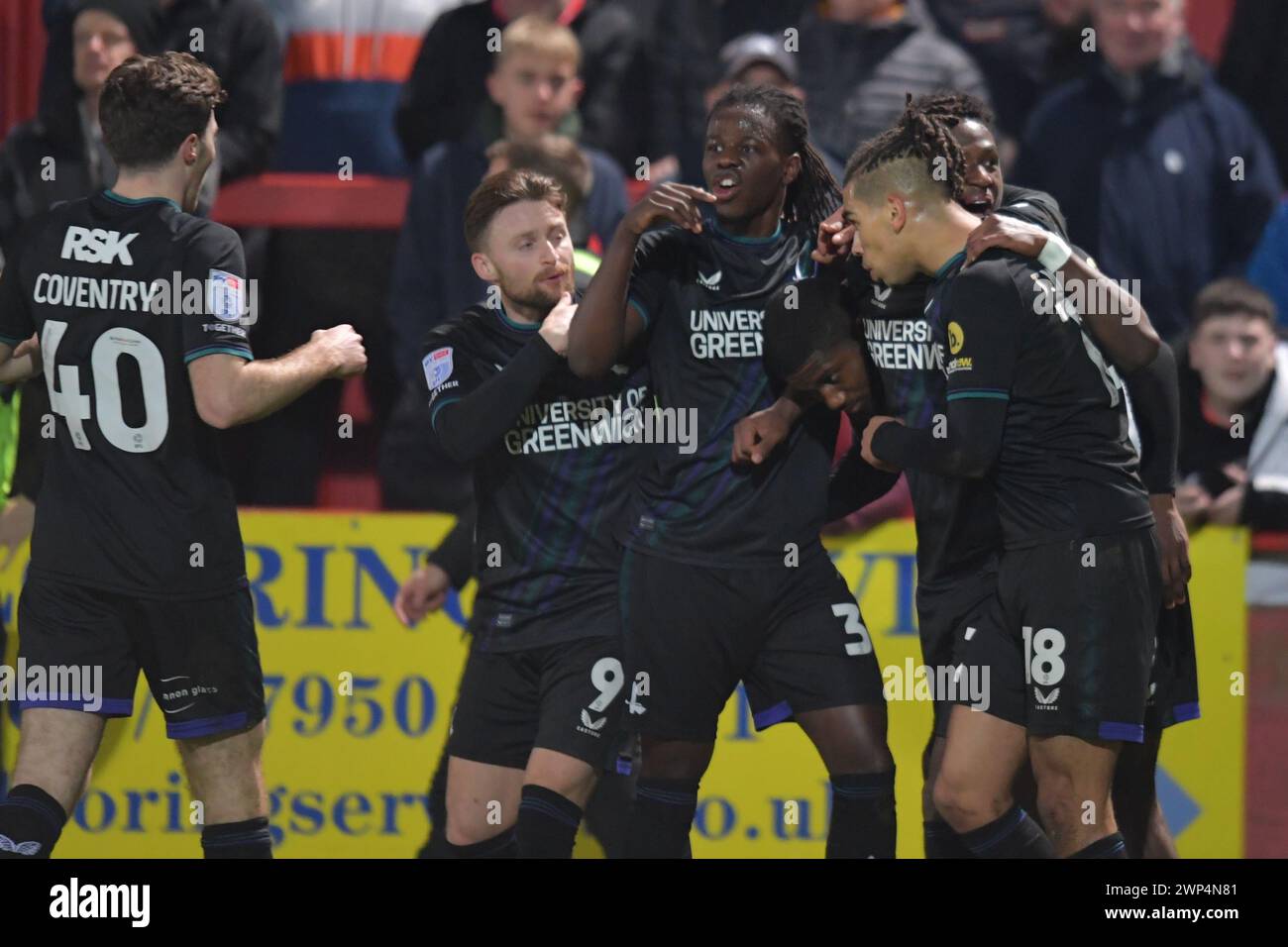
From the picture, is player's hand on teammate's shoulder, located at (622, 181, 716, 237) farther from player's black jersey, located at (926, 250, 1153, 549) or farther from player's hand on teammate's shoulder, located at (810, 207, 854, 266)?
player's black jersey, located at (926, 250, 1153, 549)

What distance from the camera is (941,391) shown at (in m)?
5.34

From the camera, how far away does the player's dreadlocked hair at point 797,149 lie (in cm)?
531

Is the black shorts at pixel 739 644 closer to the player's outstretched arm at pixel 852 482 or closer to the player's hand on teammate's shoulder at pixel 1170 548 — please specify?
the player's outstretched arm at pixel 852 482

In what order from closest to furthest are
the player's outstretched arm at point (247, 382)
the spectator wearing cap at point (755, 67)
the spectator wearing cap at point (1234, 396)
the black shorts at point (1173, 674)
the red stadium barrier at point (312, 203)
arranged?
the player's outstretched arm at point (247, 382), the black shorts at point (1173, 674), the spectator wearing cap at point (1234, 396), the spectator wearing cap at point (755, 67), the red stadium barrier at point (312, 203)

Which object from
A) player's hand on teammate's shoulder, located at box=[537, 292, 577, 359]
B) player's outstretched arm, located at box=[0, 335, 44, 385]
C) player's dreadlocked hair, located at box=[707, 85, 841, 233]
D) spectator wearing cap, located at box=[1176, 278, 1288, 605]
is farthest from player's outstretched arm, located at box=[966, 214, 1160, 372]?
player's outstretched arm, located at box=[0, 335, 44, 385]

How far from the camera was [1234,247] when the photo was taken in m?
7.76

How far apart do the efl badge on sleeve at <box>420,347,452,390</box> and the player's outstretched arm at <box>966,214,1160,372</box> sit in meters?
1.41

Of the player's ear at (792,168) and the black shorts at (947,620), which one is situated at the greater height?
the player's ear at (792,168)

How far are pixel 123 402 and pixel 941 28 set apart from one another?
176 inches

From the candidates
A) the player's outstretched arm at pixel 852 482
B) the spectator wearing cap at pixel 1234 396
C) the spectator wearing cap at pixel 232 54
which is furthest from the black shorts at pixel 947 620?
the spectator wearing cap at pixel 232 54

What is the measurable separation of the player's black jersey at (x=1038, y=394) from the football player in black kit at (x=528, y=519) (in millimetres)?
977

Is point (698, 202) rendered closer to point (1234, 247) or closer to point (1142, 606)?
point (1142, 606)

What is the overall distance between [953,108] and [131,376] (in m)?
2.19
